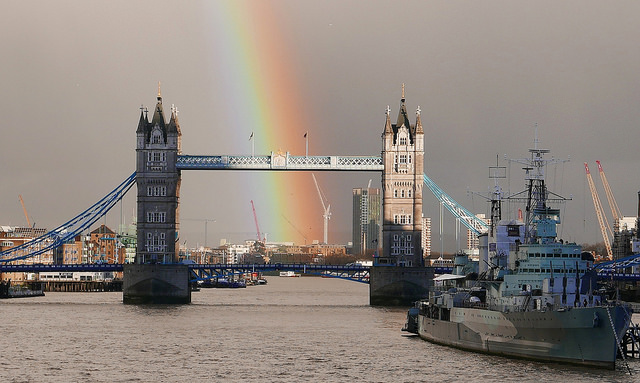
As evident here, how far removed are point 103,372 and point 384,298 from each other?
78.0 metres

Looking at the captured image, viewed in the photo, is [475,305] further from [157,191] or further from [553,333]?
[157,191]

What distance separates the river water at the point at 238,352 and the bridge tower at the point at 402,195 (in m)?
26.2

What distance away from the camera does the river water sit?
70.0 m

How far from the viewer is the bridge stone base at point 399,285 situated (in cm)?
14575

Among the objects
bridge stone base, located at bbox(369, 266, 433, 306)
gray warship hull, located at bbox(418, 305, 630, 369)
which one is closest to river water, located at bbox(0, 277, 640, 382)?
gray warship hull, located at bbox(418, 305, 630, 369)

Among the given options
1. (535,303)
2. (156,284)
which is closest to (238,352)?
(535,303)

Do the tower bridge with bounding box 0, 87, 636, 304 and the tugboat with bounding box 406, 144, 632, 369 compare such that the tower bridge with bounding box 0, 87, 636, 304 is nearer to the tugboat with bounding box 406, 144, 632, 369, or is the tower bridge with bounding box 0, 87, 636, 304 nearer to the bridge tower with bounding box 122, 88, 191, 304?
the bridge tower with bounding box 122, 88, 191, 304

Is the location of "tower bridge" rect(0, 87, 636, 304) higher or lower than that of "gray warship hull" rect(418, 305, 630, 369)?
higher

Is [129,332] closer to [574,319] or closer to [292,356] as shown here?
[292,356]

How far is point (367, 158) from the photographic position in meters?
155

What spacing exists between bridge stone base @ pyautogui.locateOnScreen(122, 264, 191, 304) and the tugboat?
61060 mm

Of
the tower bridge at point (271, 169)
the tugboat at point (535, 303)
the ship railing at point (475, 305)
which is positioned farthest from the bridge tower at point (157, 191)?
the ship railing at point (475, 305)

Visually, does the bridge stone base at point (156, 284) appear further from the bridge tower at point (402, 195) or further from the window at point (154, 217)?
the bridge tower at point (402, 195)

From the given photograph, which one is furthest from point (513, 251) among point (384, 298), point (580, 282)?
point (384, 298)
